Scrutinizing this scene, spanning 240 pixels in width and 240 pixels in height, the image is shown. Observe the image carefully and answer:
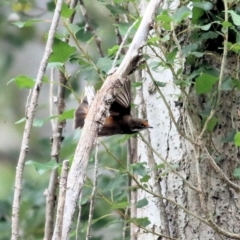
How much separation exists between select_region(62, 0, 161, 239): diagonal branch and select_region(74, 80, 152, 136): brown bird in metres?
0.20

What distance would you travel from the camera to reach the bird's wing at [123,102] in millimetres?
1069

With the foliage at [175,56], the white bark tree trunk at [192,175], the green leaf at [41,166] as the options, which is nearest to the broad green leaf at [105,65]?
the foliage at [175,56]

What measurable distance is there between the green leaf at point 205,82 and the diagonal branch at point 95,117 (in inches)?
6.8

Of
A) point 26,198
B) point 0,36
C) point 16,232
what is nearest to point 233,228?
point 16,232

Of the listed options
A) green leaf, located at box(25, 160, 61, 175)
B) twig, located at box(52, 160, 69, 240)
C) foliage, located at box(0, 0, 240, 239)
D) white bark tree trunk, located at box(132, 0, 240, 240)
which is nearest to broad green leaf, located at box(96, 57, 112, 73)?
foliage, located at box(0, 0, 240, 239)

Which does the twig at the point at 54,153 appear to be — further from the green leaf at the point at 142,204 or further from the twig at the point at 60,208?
the twig at the point at 60,208

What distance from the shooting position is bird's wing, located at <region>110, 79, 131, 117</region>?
1069 millimetres

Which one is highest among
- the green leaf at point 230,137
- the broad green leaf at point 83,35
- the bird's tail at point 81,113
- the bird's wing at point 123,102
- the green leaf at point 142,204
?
the broad green leaf at point 83,35

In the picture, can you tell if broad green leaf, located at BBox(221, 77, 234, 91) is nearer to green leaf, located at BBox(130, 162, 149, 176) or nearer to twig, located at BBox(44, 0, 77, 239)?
→ green leaf, located at BBox(130, 162, 149, 176)

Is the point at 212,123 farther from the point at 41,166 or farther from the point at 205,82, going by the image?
the point at 41,166

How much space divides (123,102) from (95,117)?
326mm

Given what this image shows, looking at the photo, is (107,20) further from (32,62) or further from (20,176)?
(20,176)

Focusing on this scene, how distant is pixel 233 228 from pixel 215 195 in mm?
78

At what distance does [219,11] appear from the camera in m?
1.11
